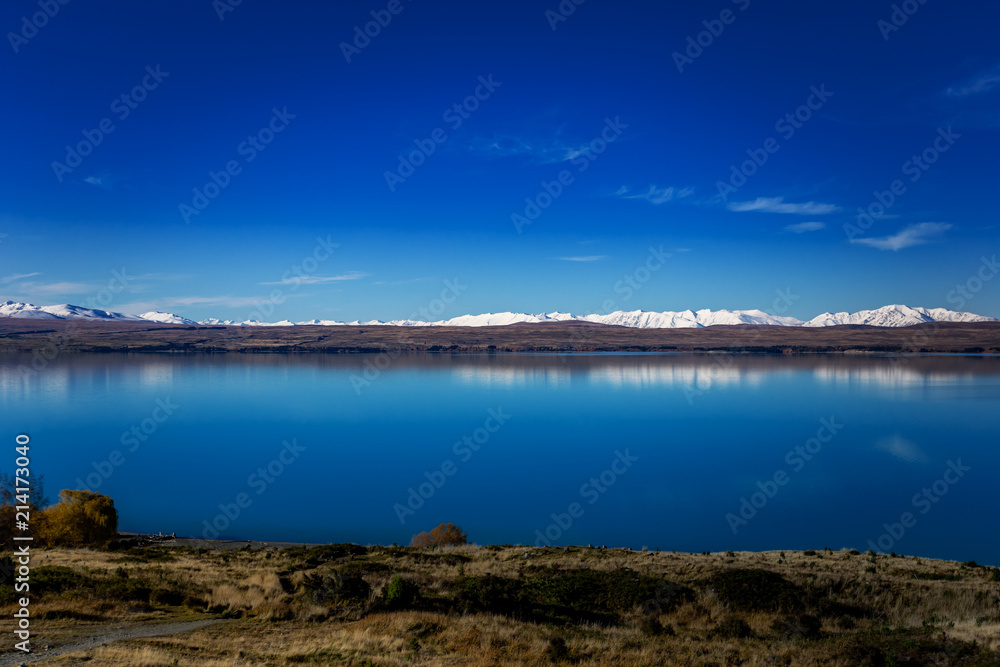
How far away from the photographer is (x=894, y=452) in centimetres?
4209

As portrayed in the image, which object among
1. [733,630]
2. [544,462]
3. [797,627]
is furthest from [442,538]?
[544,462]

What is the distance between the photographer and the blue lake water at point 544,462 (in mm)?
27484

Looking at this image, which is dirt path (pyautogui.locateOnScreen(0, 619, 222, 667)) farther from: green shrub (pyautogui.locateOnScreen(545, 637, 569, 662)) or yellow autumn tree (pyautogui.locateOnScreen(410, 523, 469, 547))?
yellow autumn tree (pyautogui.locateOnScreen(410, 523, 469, 547))

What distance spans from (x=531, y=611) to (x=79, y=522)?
66.4ft

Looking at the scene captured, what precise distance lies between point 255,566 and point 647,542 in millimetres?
15345

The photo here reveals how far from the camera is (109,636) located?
415 inches

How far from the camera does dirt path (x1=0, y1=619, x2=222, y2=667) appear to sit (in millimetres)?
8945

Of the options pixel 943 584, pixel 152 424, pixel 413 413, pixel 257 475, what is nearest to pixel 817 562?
pixel 943 584

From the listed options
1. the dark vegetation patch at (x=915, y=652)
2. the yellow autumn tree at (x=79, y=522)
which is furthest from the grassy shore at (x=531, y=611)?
the yellow autumn tree at (x=79, y=522)

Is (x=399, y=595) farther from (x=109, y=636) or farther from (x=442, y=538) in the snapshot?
(x=442, y=538)

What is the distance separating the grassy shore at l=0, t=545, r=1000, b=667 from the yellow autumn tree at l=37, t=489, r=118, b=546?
7395 mm

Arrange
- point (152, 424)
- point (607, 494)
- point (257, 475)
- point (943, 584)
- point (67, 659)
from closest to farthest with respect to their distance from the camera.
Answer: point (67, 659) → point (943, 584) → point (607, 494) → point (257, 475) → point (152, 424)

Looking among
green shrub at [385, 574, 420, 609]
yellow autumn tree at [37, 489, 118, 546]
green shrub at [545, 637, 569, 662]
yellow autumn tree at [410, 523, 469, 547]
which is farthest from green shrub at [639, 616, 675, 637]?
yellow autumn tree at [37, 489, 118, 546]

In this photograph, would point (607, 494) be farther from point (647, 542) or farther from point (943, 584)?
point (943, 584)
